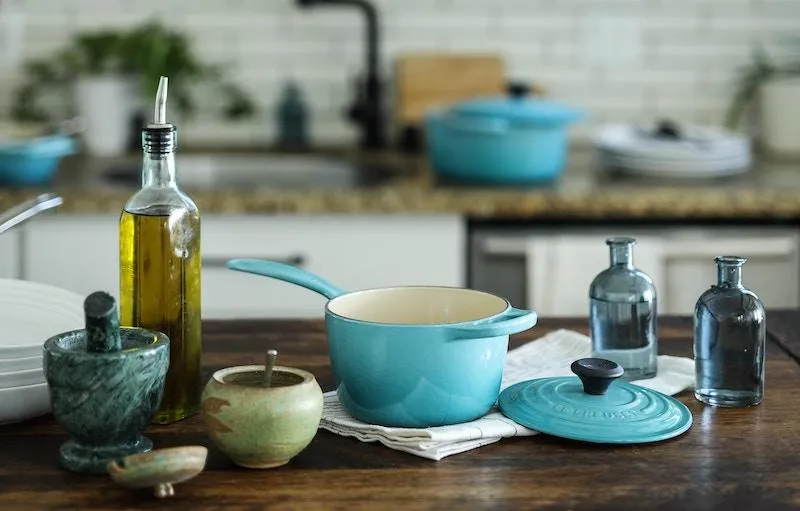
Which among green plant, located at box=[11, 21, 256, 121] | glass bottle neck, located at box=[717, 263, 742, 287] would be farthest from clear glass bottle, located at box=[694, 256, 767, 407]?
green plant, located at box=[11, 21, 256, 121]

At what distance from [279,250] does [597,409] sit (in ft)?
5.60

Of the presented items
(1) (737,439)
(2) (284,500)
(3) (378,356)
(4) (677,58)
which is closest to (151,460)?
(2) (284,500)

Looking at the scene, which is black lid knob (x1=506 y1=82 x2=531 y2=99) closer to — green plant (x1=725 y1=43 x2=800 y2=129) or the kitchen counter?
the kitchen counter

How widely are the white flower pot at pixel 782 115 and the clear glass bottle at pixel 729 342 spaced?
2.34m

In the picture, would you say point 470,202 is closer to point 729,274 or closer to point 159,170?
point 729,274

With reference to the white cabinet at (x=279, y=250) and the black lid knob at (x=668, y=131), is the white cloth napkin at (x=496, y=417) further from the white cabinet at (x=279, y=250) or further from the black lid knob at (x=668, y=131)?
the black lid knob at (x=668, y=131)

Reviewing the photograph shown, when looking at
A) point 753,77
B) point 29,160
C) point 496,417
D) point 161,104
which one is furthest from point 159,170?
point 753,77

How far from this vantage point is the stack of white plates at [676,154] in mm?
3271

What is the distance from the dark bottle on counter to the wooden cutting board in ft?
1.00

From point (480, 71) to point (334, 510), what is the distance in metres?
2.65

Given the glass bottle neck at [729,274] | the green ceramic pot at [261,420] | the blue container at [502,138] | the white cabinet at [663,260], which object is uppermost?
the blue container at [502,138]

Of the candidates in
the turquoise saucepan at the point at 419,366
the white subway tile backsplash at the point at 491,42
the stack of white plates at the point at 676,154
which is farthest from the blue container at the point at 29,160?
the turquoise saucepan at the point at 419,366

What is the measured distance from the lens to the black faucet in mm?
3680

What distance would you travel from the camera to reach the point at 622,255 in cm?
158
